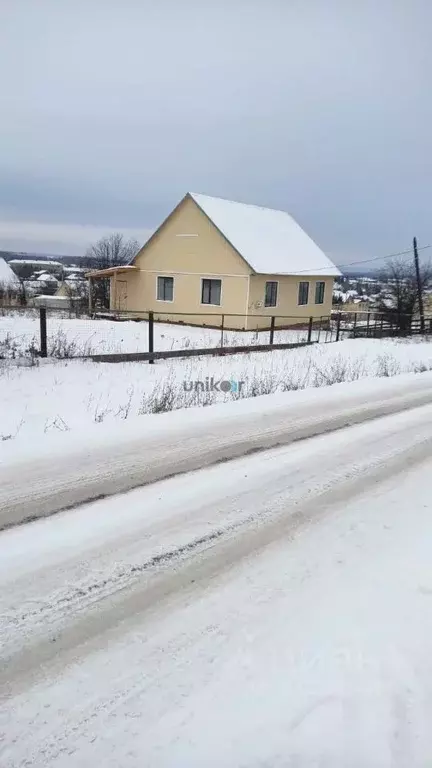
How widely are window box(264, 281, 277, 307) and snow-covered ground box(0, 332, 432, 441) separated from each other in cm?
1111

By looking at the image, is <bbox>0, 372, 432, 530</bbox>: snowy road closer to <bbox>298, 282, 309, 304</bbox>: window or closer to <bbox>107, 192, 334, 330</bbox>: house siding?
<bbox>107, 192, 334, 330</bbox>: house siding

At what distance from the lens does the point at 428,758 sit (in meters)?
2.07

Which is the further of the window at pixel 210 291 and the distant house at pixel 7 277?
the distant house at pixel 7 277

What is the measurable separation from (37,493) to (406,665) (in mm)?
3025

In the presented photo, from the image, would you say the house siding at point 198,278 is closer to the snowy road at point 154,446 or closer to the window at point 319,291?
the window at point 319,291

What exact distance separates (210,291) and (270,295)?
315 cm

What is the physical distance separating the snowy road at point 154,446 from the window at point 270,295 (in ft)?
59.4

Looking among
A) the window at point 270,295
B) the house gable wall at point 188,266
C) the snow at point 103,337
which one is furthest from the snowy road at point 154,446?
the window at point 270,295

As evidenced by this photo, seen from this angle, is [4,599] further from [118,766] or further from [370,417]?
[370,417]

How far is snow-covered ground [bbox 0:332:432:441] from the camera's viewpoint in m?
6.99

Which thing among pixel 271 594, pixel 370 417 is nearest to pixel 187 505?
pixel 271 594

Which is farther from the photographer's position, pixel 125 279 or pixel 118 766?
pixel 125 279

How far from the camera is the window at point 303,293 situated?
28.4 m

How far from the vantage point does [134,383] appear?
9977mm
